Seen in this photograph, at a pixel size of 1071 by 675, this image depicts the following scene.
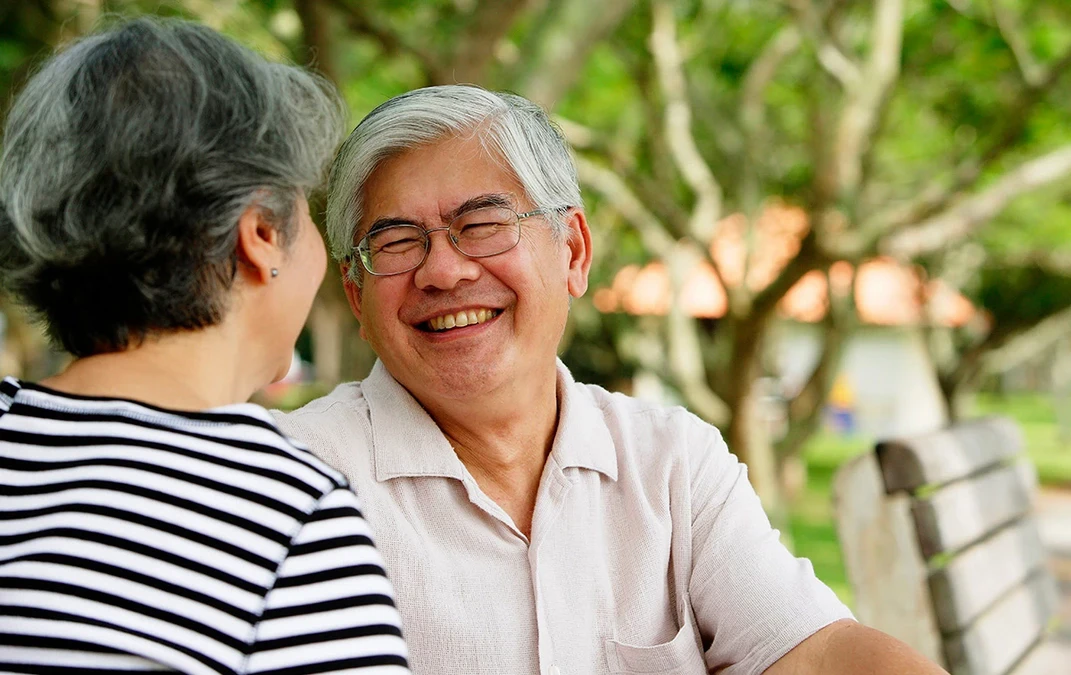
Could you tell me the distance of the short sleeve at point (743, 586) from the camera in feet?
6.91

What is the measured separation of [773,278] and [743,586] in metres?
6.21

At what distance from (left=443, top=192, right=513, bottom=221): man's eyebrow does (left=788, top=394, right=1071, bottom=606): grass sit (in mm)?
1082

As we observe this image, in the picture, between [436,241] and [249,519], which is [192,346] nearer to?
[249,519]

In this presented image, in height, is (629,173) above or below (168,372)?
above

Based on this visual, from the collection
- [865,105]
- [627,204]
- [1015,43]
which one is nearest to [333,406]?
[865,105]

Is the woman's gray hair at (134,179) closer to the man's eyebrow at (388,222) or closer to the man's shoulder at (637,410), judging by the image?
the man's eyebrow at (388,222)

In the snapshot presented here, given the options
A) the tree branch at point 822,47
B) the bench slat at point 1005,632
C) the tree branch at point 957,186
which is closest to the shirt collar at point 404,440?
the bench slat at point 1005,632

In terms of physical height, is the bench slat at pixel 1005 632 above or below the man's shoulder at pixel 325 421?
below

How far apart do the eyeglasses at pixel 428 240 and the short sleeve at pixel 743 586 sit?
1.85ft

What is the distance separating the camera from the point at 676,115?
855 cm

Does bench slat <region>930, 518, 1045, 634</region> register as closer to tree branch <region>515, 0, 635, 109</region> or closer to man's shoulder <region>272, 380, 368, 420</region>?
man's shoulder <region>272, 380, 368, 420</region>

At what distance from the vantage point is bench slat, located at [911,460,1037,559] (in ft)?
8.66

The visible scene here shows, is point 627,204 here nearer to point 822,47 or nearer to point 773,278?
point 773,278

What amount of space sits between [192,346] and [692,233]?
21.6ft
